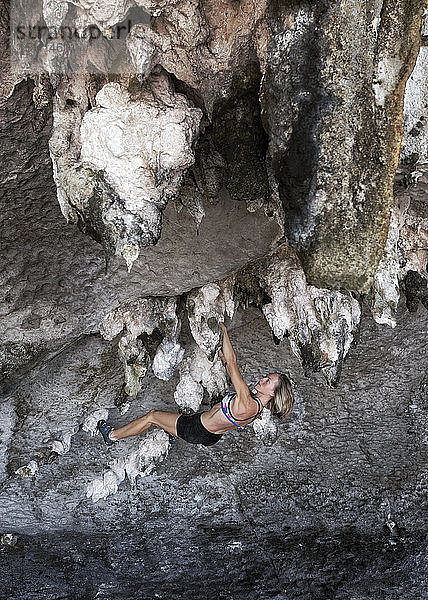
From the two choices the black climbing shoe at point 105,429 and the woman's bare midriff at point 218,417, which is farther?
the black climbing shoe at point 105,429

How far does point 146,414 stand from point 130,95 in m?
2.55

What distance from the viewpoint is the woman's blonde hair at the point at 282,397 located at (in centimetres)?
356

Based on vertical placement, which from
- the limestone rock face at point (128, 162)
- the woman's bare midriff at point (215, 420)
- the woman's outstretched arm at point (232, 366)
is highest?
the limestone rock face at point (128, 162)

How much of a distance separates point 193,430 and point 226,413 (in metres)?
0.34

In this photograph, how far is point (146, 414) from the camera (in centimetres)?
399

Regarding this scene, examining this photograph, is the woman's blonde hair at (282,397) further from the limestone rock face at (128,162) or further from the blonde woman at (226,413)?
the limestone rock face at (128,162)

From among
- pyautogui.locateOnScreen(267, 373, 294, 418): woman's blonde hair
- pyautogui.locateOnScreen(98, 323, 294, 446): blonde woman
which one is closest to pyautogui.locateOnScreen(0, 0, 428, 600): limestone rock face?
pyautogui.locateOnScreen(98, 323, 294, 446): blonde woman

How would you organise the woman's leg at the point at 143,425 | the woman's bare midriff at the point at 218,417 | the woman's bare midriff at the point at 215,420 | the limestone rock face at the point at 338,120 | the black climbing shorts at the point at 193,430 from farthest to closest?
the woman's leg at the point at 143,425 < the black climbing shorts at the point at 193,430 < the woman's bare midriff at the point at 215,420 < the woman's bare midriff at the point at 218,417 < the limestone rock face at the point at 338,120

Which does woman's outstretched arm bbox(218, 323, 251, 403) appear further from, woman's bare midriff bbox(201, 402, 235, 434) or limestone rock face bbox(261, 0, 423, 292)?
limestone rock face bbox(261, 0, 423, 292)

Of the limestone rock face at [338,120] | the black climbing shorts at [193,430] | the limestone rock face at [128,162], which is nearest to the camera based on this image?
the limestone rock face at [338,120]

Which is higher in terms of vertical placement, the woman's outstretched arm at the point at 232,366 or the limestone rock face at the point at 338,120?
the limestone rock face at the point at 338,120

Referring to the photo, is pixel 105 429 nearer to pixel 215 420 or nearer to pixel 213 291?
pixel 215 420

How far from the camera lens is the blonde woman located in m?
3.35

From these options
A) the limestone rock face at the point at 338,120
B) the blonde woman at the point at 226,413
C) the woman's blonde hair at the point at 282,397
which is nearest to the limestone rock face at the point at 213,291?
the limestone rock face at the point at 338,120
